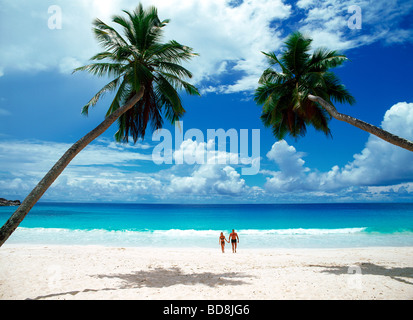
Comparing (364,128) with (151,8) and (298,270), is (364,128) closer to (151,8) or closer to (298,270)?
(298,270)

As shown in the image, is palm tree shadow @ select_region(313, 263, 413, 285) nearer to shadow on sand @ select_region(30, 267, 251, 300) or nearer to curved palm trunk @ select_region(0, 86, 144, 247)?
shadow on sand @ select_region(30, 267, 251, 300)

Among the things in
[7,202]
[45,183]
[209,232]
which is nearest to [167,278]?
[45,183]

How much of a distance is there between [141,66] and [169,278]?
6.56 metres

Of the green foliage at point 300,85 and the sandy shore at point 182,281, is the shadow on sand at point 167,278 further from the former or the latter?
the green foliage at point 300,85

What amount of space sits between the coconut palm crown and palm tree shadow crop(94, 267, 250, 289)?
5.06 m

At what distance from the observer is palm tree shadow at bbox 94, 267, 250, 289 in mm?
6884

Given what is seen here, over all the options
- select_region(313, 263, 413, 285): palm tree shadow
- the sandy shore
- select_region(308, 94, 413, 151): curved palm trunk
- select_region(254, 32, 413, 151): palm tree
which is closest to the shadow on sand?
the sandy shore

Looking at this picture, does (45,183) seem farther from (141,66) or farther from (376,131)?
(376,131)

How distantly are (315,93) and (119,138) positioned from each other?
8089mm

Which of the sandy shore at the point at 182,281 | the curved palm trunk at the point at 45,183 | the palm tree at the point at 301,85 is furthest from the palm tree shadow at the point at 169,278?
the palm tree at the point at 301,85

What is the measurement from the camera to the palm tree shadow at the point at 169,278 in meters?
6.88

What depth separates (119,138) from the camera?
10.7 m

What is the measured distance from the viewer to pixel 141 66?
8164mm
